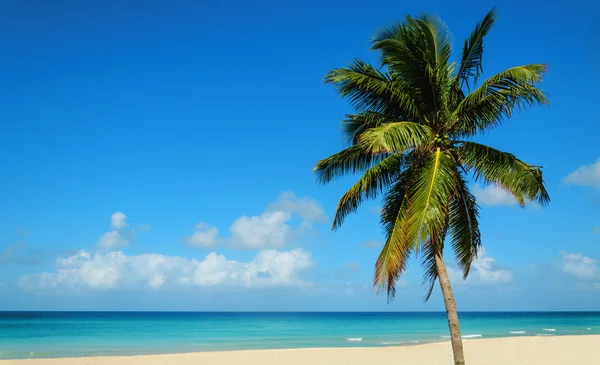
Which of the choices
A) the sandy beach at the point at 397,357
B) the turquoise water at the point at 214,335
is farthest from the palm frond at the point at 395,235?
the turquoise water at the point at 214,335

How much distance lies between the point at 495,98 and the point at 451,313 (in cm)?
426

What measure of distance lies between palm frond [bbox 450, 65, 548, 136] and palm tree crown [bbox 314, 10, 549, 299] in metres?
0.02

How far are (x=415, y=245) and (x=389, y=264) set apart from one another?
68cm

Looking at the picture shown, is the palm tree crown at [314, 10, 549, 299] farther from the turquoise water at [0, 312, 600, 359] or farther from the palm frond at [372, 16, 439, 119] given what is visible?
the turquoise water at [0, 312, 600, 359]

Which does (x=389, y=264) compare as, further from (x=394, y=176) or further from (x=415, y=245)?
(x=394, y=176)

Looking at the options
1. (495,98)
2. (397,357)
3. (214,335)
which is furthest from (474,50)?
(214,335)

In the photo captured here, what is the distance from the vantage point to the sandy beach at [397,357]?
20703mm

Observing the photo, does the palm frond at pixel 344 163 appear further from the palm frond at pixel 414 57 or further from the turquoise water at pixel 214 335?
the turquoise water at pixel 214 335

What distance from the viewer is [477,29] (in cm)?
1119

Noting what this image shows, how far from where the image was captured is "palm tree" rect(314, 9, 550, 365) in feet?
33.2

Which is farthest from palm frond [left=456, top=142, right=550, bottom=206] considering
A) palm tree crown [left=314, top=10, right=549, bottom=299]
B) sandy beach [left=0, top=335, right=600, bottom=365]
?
sandy beach [left=0, top=335, right=600, bottom=365]

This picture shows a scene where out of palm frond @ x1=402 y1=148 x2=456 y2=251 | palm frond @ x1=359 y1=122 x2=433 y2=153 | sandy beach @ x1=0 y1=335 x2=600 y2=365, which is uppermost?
palm frond @ x1=359 y1=122 x2=433 y2=153

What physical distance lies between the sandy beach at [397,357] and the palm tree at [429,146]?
10877mm

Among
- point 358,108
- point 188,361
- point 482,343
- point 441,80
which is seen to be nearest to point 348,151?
point 358,108
